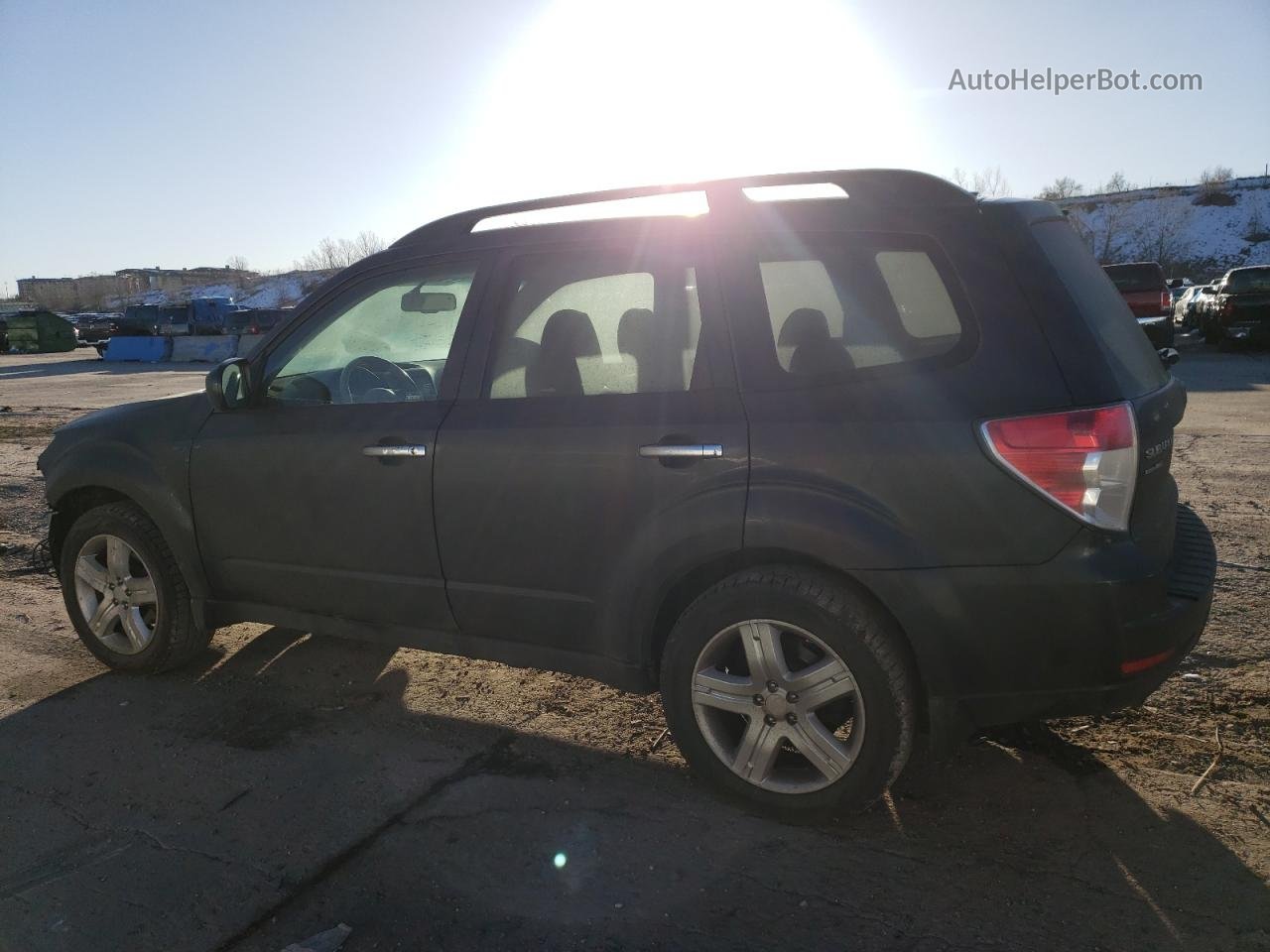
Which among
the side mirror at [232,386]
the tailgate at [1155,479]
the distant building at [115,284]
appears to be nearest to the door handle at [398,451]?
the side mirror at [232,386]

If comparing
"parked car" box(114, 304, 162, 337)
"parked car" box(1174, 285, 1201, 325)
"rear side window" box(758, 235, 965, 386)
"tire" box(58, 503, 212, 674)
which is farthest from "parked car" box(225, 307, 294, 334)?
"rear side window" box(758, 235, 965, 386)

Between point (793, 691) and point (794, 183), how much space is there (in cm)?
158

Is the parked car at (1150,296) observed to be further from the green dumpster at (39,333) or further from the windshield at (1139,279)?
the green dumpster at (39,333)

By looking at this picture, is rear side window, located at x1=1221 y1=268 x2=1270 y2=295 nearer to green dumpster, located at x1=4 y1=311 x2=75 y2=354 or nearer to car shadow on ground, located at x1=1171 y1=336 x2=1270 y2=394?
car shadow on ground, located at x1=1171 y1=336 x2=1270 y2=394

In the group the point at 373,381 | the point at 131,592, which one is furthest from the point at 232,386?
the point at 131,592

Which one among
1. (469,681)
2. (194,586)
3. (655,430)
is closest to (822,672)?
(655,430)

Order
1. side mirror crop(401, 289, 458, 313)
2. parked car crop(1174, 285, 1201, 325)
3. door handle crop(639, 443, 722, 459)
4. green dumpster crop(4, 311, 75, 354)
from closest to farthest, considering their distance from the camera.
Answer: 1. door handle crop(639, 443, 722, 459)
2. side mirror crop(401, 289, 458, 313)
3. parked car crop(1174, 285, 1201, 325)
4. green dumpster crop(4, 311, 75, 354)

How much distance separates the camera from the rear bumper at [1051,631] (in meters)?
2.48

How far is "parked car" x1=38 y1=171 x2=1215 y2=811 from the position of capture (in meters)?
2.54

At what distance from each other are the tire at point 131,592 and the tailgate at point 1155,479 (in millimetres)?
3712

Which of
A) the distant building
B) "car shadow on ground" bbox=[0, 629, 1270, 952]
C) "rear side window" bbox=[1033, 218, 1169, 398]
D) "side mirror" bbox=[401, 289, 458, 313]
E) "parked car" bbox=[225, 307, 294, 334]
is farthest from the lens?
the distant building

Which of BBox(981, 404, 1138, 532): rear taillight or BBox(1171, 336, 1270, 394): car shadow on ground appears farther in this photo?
BBox(1171, 336, 1270, 394): car shadow on ground

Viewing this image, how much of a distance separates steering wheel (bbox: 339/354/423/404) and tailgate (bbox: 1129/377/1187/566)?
97.3 inches

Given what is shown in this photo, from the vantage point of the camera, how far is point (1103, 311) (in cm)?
278
